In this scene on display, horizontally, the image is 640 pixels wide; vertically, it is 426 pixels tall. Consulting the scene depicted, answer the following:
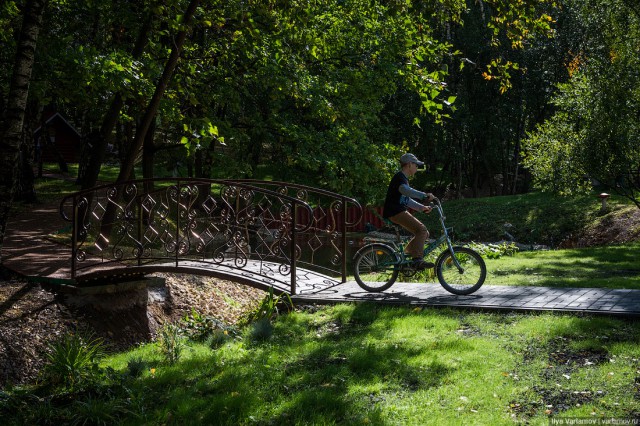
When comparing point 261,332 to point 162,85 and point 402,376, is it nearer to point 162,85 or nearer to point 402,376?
point 402,376

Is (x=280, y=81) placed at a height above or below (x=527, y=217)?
above

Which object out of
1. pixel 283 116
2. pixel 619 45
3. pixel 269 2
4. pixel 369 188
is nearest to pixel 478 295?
pixel 269 2

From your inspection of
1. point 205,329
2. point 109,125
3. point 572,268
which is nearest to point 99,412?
point 205,329

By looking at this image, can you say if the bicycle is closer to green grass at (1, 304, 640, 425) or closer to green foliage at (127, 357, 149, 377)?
green grass at (1, 304, 640, 425)

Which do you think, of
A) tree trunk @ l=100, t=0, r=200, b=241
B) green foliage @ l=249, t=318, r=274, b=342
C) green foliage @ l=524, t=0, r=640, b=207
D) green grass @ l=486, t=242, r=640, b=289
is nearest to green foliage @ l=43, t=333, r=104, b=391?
green foliage @ l=249, t=318, r=274, b=342

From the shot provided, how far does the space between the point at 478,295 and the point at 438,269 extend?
0.67 metres

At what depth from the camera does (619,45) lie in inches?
846

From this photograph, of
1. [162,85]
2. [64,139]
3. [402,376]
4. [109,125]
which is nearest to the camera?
[402,376]

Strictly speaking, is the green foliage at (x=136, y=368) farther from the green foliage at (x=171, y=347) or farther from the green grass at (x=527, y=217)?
the green grass at (x=527, y=217)

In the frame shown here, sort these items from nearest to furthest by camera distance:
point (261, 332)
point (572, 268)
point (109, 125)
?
point (261, 332) < point (572, 268) < point (109, 125)

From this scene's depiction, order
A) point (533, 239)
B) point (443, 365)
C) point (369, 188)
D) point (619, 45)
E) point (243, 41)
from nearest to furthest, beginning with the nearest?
point (443, 365), point (243, 41), point (369, 188), point (619, 45), point (533, 239)

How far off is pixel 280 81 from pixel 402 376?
34.6 feet

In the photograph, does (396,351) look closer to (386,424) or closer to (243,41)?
(386,424)

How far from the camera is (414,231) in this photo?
9.66 metres
